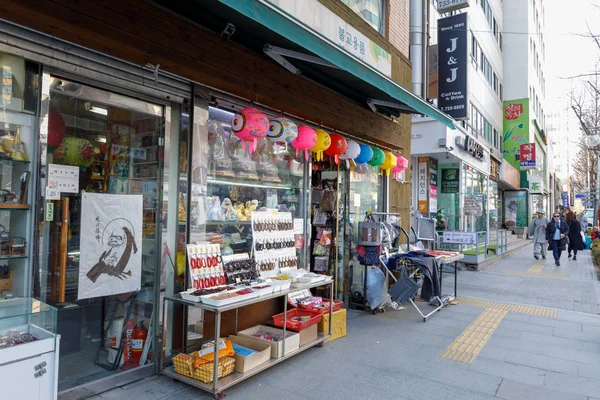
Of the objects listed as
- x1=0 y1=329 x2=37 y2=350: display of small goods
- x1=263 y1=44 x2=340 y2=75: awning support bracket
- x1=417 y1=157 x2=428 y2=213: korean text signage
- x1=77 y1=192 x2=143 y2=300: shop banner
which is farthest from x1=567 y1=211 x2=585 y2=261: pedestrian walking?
x1=0 y1=329 x2=37 y2=350: display of small goods

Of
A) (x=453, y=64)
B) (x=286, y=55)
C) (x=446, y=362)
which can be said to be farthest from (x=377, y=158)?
(x=453, y=64)

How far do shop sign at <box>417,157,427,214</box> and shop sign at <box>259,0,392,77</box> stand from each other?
6.90m

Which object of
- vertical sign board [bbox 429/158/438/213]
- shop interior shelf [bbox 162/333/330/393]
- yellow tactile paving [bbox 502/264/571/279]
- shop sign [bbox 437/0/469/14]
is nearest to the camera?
shop interior shelf [bbox 162/333/330/393]

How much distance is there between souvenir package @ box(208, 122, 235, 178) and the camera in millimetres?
4672

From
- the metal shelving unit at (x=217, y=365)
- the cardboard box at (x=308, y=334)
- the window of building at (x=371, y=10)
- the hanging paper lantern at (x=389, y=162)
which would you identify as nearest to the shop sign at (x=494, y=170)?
the window of building at (x=371, y=10)

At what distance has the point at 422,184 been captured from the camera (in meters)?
13.8

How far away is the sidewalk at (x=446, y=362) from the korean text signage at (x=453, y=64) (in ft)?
19.9

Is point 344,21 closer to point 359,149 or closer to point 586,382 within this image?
point 359,149

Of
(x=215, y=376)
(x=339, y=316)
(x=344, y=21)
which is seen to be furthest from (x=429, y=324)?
(x=344, y=21)

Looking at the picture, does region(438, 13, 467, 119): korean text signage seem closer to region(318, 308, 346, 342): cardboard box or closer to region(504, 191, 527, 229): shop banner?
region(318, 308, 346, 342): cardboard box

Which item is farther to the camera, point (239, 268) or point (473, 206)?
point (473, 206)

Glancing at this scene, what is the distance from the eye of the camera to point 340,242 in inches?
268

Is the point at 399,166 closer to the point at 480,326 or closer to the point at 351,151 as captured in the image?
the point at 351,151

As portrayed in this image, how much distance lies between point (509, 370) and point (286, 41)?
4.24 m
